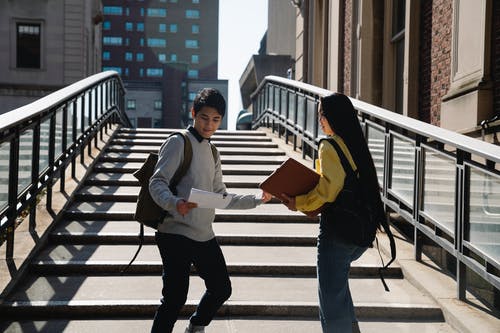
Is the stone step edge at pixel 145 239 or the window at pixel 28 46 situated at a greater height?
the window at pixel 28 46

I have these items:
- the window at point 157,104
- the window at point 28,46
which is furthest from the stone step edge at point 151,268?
the window at point 157,104

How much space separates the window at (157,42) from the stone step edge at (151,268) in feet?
312

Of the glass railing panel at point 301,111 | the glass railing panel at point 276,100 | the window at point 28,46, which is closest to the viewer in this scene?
the glass railing panel at point 301,111

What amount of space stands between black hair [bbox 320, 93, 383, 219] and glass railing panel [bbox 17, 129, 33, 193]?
3406 mm

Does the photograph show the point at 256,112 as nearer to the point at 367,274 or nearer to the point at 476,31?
the point at 476,31

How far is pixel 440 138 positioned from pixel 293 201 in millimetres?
2141

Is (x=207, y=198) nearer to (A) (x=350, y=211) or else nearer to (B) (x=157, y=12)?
(A) (x=350, y=211)

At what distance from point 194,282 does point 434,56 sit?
5.78 metres

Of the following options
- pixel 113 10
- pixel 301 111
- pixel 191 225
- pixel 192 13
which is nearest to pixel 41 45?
pixel 301 111

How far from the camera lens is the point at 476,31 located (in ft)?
25.4

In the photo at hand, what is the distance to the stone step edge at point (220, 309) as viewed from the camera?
15.6 ft

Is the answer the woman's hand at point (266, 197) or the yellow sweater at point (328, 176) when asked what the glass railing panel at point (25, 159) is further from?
the yellow sweater at point (328, 176)

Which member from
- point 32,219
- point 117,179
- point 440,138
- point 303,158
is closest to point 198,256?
point 440,138

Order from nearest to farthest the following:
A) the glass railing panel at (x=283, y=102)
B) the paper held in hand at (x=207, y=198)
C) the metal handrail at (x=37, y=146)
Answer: the paper held in hand at (x=207, y=198), the metal handrail at (x=37, y=146), the glass railing panel at (x=283, y=102)
